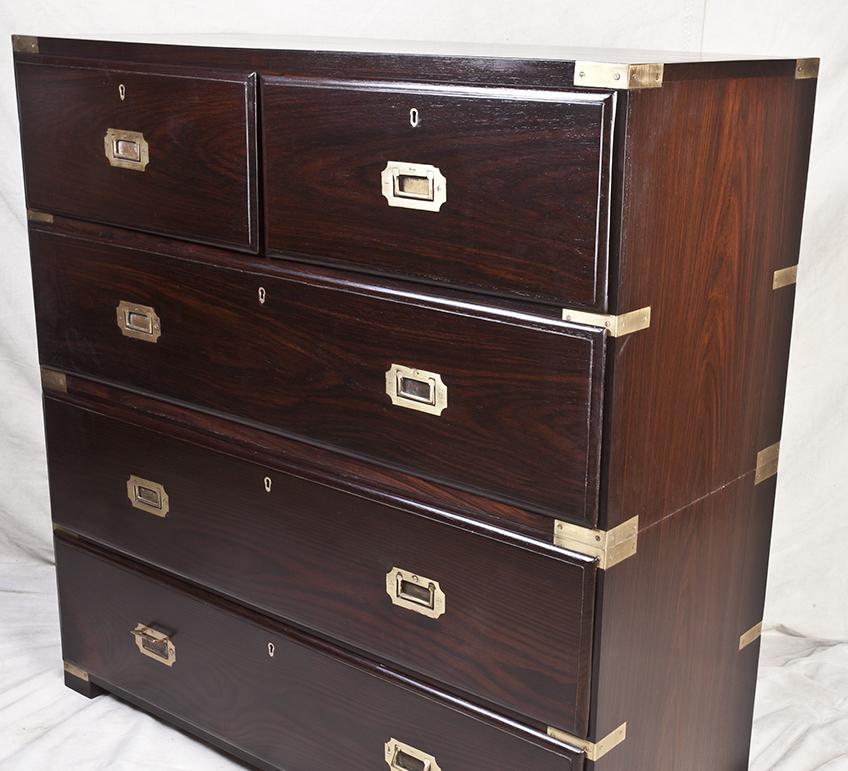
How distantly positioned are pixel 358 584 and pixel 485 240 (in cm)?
59

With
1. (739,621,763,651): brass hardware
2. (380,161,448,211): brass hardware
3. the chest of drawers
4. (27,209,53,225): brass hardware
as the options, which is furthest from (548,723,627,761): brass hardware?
(27,209,53,225): brass hardware

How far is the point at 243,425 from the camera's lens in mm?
2012

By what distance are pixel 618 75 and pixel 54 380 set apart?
49.6 inches

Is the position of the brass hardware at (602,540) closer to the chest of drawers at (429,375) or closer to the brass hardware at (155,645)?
the chest of drawers at (429,375)

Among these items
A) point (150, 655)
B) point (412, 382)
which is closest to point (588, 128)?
point (412, 382)

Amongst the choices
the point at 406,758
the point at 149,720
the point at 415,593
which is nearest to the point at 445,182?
the point at 415,593

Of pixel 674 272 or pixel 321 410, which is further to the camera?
pixel 321 410

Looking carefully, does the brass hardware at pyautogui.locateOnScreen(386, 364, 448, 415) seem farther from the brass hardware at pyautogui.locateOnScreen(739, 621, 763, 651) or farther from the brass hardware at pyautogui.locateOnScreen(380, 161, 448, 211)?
the brass hardware at pyautogui.locateOnScreen(739, 621, 763, 651)

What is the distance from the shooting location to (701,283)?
5.51 ft

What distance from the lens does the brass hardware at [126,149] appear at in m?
1.98

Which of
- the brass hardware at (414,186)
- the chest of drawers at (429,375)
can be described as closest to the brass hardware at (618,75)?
the chest of drawers at (429,375)

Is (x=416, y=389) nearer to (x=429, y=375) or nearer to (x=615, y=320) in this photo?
(x=429, y=375)

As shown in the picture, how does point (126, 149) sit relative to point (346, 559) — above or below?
above

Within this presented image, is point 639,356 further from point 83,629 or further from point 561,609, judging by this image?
point 83,629
